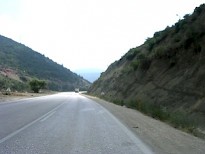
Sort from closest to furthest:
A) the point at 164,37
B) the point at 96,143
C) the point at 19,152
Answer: the point at 19,152, the point at 96,143, the point at 164,37

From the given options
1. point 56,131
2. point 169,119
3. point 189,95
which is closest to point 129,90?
point 189,95

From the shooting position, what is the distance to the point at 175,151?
10.8m

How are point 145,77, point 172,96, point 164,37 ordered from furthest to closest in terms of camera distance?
point 164,37 → point 145,77 → point 172,96

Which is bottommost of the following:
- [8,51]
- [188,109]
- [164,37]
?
[188,109]

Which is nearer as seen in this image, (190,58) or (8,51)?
(190,58)

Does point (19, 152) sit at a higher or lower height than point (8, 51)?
lower

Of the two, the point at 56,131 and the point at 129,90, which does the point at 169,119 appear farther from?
the point at 129,90

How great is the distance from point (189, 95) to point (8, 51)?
6181 inches

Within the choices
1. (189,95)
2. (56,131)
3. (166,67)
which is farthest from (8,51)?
(56,131)

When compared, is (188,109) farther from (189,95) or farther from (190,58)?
(190,58)

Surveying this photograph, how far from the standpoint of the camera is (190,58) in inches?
1468

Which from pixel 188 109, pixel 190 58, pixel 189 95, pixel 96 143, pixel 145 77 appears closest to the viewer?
pixel 96 143

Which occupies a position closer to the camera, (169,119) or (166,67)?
(169,119)

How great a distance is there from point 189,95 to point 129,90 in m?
25.3
